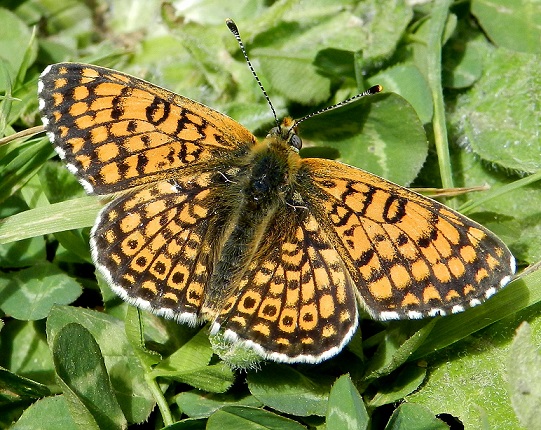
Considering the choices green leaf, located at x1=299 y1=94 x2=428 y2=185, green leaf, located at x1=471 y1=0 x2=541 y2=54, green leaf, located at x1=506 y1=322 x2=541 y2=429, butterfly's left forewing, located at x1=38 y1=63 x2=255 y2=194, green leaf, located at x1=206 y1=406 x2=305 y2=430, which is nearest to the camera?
green leaf, located at x1=506 y1=322 x2=541 y2=429

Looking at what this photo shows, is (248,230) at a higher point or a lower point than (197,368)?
higher

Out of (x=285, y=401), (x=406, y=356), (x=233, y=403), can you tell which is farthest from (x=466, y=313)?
(x=233, y=403)

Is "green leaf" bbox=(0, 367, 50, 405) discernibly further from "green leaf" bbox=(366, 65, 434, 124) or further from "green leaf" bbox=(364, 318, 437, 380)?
"green leaf" bbox=(366, 65, 434, 124)

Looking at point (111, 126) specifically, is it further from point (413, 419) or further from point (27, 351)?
point (413, 419)

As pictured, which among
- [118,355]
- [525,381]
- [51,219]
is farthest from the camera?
[51,219]

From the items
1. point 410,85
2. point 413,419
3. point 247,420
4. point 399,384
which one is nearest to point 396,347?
point 399,384

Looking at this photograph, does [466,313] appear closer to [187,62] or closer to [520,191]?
[520,191]

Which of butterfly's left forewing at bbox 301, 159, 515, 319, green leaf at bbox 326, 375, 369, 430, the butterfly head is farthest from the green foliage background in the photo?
the butterfly head
